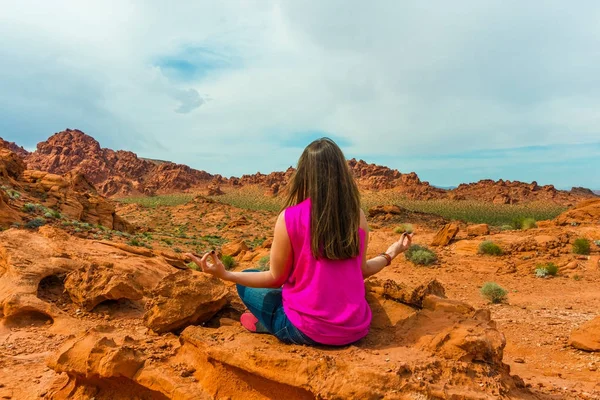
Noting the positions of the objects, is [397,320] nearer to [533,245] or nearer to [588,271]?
[588,271]

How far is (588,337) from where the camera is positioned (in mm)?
5184

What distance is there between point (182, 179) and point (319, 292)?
282 ft

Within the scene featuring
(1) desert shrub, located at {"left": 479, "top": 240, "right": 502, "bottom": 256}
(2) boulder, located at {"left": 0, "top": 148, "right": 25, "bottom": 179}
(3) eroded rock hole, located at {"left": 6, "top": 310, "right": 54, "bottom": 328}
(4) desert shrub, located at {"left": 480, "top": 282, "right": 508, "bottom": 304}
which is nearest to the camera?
(3) eroded rock hole, located at {"left": 6, "top": 310, "right": 54, "bottom": 328}

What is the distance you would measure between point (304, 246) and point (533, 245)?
488 inches

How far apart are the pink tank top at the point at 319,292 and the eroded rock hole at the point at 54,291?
3909 millimetres

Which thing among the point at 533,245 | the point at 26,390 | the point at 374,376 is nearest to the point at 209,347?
the point at 374,376

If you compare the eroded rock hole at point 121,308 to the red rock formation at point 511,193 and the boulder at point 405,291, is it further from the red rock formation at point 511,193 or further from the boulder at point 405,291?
the red rock formation at point 511,193

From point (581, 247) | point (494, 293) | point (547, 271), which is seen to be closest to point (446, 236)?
point (547, 271)

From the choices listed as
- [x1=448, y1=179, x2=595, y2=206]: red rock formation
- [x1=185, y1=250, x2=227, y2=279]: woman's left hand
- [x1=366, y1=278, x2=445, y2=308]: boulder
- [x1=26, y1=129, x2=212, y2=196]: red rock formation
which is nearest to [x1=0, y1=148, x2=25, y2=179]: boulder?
[x1=185, y1=250, x2=227, y2=279]: woman's left hand

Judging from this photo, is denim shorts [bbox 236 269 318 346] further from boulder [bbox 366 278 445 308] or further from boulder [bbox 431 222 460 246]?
boulder [bbox 431 222 460 246]

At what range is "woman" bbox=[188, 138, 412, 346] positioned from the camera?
248cm

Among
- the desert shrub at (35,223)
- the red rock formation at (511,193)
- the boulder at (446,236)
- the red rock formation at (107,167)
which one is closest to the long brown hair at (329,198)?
the desert shrub at (35,223)

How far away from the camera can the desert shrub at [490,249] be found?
1232 cm

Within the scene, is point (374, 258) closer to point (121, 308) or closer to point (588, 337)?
point (121, 308)
